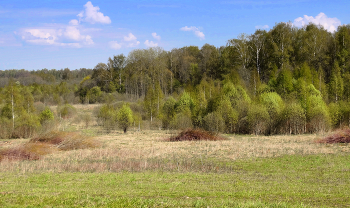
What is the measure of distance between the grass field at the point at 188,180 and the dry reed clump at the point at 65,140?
328cm

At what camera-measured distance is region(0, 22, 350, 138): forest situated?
43.2 meters

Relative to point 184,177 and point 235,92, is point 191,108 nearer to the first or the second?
point 235,92

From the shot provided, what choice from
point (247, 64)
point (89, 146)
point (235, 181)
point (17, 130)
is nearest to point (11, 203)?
point (235, 181)

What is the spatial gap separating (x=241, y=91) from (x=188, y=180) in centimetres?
3606

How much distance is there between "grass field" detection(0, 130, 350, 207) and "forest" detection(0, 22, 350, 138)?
19537 mm

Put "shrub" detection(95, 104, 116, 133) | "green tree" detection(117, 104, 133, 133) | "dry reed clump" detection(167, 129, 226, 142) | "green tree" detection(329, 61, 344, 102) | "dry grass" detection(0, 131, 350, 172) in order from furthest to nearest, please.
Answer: "shrub" detection(95, 104, 116, 133)
"green tree" detection(329, 61, 344, 102)
"green tree" detection(117, 104, 133, 133)
"dry reed clump" detection(167, 129, 226, 142)
"dry grass" detection(0, 131, 350, 172)

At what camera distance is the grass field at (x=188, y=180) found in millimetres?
9750

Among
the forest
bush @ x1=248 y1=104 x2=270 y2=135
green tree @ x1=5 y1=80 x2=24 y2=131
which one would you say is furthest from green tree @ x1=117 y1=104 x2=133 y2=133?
bush @ x1=248 y1=104 x2=270 y2=135

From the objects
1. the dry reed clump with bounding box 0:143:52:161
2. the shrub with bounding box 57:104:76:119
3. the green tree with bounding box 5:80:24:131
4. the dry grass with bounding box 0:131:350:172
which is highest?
the green tree with bounding box 5:80:24:131

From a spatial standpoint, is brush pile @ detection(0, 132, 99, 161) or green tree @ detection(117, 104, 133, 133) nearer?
brush pile @ detection(0, 132, 99, 161)

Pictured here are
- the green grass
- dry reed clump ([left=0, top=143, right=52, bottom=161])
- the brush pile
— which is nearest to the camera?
the green grass

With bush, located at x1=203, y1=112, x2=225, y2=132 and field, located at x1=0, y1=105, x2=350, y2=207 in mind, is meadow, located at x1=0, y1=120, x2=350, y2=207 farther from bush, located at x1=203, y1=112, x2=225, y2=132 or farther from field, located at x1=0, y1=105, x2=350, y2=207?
bush, located at x1=203, y1=112, x2=225, y2=132

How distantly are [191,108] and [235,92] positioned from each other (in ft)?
33.1

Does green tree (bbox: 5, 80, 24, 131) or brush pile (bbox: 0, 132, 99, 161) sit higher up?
green tree (bbox: 5, 80, 24, 131)
